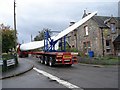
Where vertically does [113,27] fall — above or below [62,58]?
above

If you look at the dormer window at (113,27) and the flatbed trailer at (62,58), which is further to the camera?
the dormer window at (113,27)

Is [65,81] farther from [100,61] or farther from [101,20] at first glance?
[101,20]

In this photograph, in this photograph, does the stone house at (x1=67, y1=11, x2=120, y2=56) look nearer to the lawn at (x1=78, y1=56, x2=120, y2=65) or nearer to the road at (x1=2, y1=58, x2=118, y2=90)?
the lawn at (x1=78, y1=56, x2=120, y2=65)

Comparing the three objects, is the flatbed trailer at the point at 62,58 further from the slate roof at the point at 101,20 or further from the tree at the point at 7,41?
the tree at the point at 7,41

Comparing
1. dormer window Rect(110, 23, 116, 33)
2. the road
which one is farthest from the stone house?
the road

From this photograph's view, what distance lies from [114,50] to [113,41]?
4.32 feet

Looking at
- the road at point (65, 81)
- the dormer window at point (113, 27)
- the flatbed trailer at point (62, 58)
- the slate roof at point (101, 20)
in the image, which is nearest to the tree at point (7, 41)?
the slate roof at point (101, 20)

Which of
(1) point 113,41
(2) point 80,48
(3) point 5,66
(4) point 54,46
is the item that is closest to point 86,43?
(2) point 80,48

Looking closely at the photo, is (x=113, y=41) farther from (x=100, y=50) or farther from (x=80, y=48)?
(x=80, y=48)

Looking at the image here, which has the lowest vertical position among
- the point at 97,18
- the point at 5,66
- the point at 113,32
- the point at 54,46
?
the point at 5,66

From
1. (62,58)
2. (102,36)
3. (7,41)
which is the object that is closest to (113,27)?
(102,36)

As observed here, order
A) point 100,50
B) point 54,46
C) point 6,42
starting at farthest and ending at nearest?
point 6,42, point 100,50, point 54,46

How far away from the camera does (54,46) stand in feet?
88.6

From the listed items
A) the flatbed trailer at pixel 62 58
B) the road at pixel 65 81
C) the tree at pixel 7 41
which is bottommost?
the road at pixel 65 81
